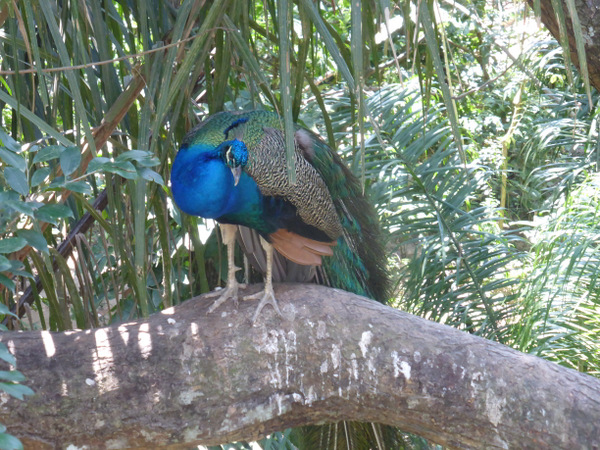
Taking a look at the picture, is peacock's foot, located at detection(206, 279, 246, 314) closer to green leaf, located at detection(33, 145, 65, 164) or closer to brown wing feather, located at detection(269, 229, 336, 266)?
brown wing feather, located at detection(269, 229, 336, 266)

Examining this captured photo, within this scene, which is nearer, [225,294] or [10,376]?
[10,376]

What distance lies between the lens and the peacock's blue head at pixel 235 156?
1.76 metres

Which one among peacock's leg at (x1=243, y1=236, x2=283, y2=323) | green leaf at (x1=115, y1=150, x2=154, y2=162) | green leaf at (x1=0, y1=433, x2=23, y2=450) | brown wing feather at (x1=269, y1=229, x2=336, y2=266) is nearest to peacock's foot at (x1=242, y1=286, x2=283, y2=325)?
peacock's leg at (x1=243, y1=236, x2=283, y2=323)

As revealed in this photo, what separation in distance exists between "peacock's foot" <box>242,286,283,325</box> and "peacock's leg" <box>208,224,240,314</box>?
5 centimetres

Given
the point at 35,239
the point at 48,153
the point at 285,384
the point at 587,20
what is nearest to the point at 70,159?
the point at 48,153

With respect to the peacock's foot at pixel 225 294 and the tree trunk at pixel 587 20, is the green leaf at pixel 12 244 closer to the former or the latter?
the peacock's foot at pixel 225 294

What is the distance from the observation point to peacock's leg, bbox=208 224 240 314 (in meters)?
1.85

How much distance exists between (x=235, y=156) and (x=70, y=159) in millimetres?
700

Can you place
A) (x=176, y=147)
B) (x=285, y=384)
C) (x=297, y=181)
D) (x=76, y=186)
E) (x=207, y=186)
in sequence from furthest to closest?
(x=176, y=147)
(x=297, y=181)
(x=207, y=186)
(x=285, y=384)
(x=76, y=186)

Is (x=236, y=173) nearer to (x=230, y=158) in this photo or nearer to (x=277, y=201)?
(x=230, y=158)

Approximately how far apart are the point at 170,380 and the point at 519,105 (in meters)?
4.12

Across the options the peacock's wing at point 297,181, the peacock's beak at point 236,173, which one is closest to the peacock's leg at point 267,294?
the peacock's wing at point 297,181

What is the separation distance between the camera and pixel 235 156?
1.76 metres

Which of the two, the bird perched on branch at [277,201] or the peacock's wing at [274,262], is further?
the peacock's wing at [274,262]
